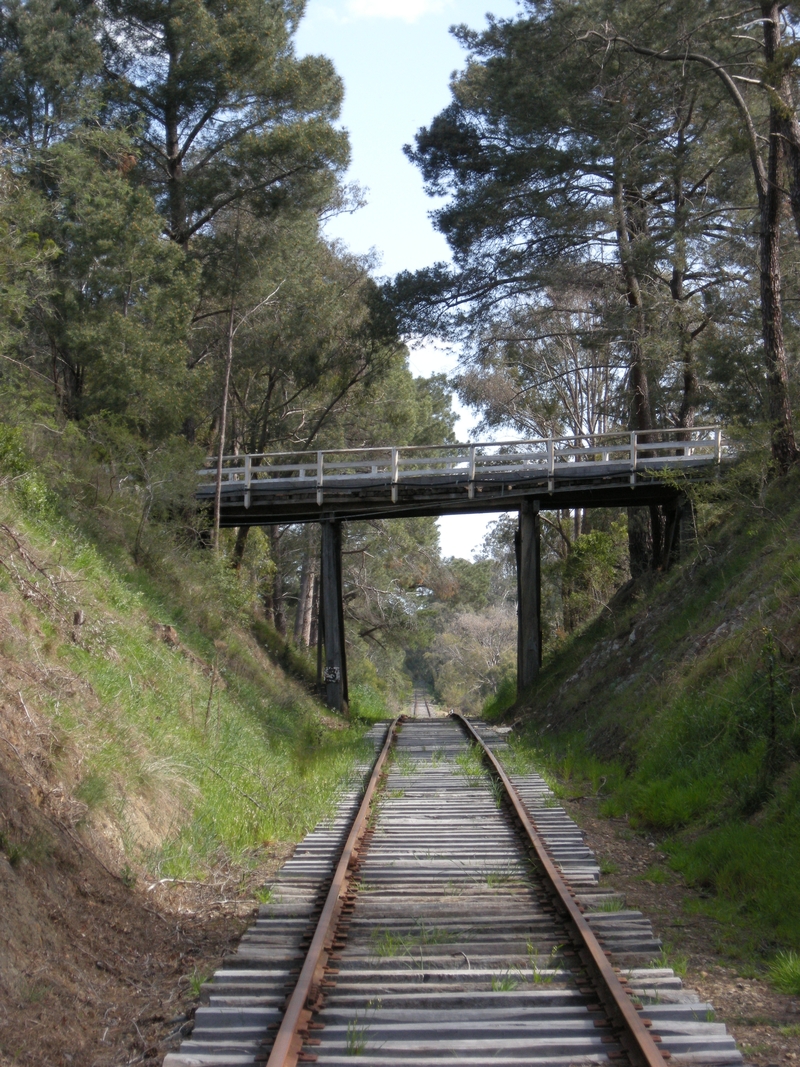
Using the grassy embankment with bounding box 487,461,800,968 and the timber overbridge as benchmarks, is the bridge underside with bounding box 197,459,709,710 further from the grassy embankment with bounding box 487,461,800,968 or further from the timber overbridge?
the grassy embankment with bounding box 487,461,800,968

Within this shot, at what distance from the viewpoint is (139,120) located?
943 inches

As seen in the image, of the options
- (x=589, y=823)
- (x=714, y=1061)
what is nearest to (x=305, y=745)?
(x=589, y=823)

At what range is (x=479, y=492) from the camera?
23.3m

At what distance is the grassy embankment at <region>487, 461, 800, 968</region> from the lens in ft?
22.4

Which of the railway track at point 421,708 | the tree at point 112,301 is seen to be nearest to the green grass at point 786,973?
the tree at point 112,301

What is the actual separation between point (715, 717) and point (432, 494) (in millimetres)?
14120

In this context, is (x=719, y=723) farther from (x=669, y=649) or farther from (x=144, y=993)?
(x=144, y=993)

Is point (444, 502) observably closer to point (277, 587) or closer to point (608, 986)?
point (277, 587)

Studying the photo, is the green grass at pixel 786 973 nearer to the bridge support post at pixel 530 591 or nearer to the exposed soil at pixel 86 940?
the exposed soil at pixel 86 940

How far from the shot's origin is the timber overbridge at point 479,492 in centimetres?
2148

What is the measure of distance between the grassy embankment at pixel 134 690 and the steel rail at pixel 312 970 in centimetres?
90

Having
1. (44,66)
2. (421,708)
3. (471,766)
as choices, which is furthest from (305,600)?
(421,708)

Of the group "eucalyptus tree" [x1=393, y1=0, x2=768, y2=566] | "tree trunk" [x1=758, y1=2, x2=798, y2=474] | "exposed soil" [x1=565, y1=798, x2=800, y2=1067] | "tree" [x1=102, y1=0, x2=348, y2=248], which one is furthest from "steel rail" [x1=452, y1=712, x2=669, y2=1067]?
"tree" [x1=102, y1=0, x2=348, y2=248]

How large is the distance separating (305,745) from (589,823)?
7627 millimetres
